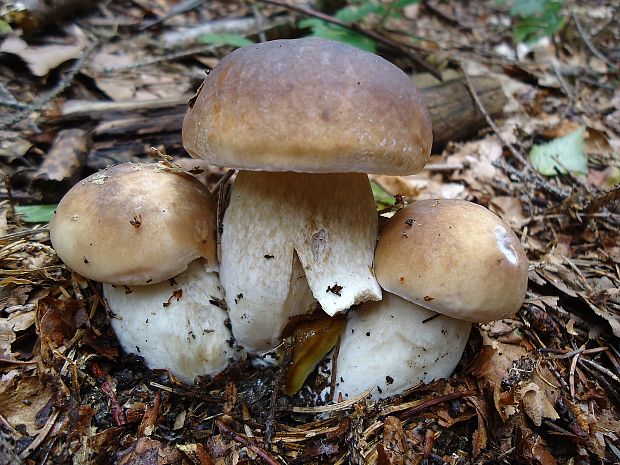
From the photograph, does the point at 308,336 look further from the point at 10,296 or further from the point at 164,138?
the point at 164,138

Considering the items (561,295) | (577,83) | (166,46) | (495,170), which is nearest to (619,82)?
(577,83)

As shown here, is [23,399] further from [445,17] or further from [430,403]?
[445,17]

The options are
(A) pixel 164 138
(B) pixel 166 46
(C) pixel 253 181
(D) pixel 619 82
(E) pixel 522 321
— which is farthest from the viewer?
(D) pixel 619 82

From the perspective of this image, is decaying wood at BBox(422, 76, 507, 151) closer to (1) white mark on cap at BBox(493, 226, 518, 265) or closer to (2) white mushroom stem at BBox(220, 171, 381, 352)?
(1) white mark on cap at BBox(493, 226, 518, 265)

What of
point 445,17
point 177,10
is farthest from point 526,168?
point 445,17

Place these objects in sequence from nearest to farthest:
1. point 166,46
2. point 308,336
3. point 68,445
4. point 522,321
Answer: point 68,445
point 308,336
point 522,321
point 166,46

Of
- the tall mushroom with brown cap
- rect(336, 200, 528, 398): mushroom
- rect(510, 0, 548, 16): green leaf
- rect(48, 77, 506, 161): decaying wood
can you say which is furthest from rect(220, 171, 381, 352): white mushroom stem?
rect(510, 0, 548, 16): green leaf

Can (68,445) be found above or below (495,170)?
above
